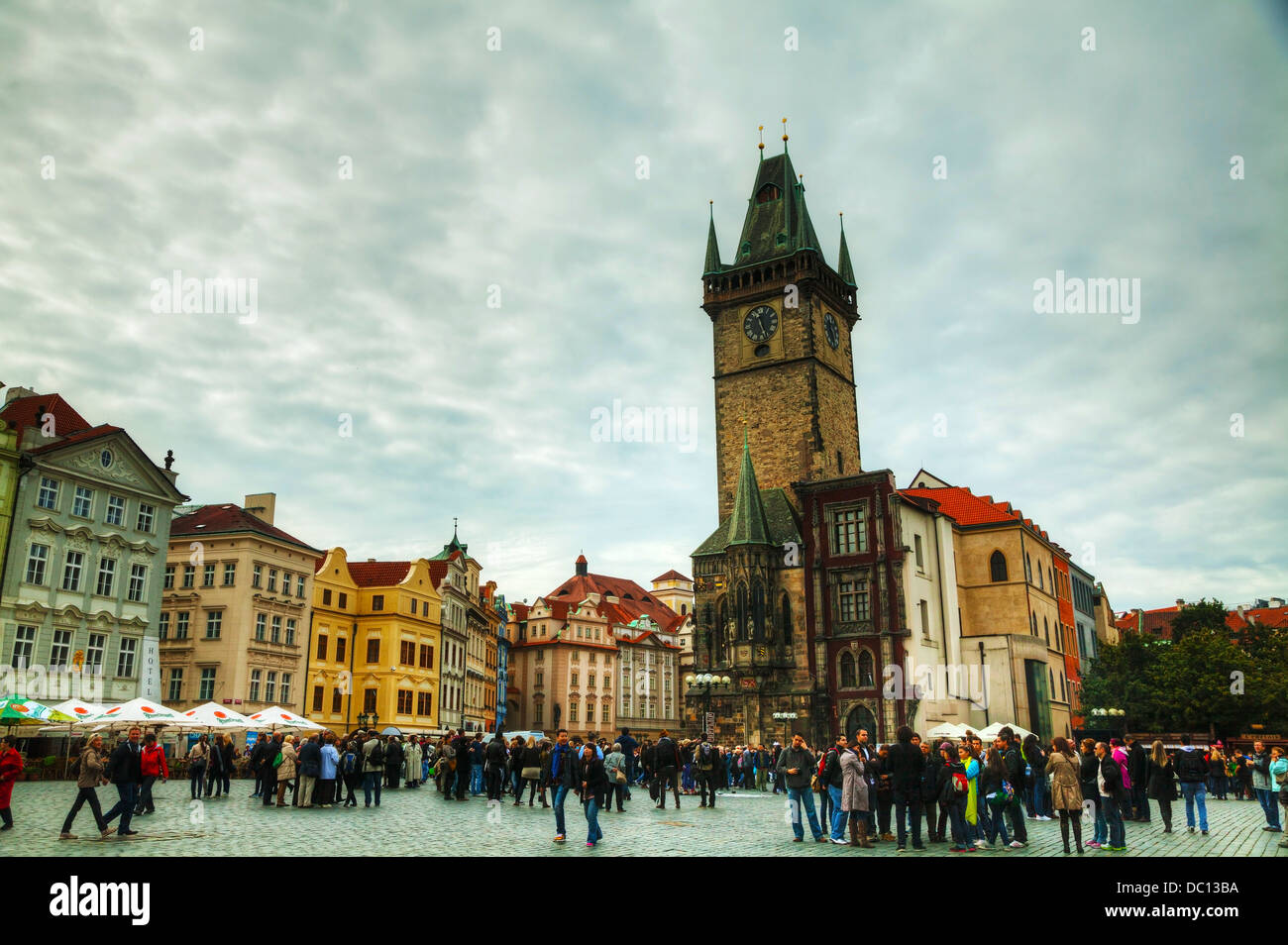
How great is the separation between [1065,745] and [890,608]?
117 feet

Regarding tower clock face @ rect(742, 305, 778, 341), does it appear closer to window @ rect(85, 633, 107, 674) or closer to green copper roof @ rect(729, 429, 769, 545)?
green copper roof @ rect(729, 429, 769, 545)

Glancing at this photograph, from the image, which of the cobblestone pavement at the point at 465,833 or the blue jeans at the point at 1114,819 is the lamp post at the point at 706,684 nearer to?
the cobblestone pavement at the point at 465,833

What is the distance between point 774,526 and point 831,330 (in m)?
15.8

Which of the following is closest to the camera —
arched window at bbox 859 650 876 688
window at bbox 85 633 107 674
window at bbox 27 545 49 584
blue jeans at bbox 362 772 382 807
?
blue jeans at bbox 362 772 382 807

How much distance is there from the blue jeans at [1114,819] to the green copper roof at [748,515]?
38.3 meters

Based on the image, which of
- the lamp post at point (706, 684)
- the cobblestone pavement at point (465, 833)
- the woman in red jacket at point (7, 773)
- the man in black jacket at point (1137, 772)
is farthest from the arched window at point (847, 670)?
the woman in red jacket at point (7, 773)

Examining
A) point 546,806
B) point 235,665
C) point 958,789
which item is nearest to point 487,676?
point 235,665

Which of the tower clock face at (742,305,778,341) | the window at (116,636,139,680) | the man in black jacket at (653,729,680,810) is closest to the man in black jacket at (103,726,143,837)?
the man in black jacket at (653,729,680,810)

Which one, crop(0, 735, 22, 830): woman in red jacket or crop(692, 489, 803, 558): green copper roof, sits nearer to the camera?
crop(0, 735, 22, 830): woman in red jacket

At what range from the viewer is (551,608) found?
100875 millimetres

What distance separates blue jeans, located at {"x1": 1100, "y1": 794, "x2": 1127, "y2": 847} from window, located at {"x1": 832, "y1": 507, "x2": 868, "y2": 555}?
1447 inches

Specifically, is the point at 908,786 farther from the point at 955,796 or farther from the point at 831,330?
the point at 831,330

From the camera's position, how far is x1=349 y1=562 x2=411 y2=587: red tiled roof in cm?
→ 6431
